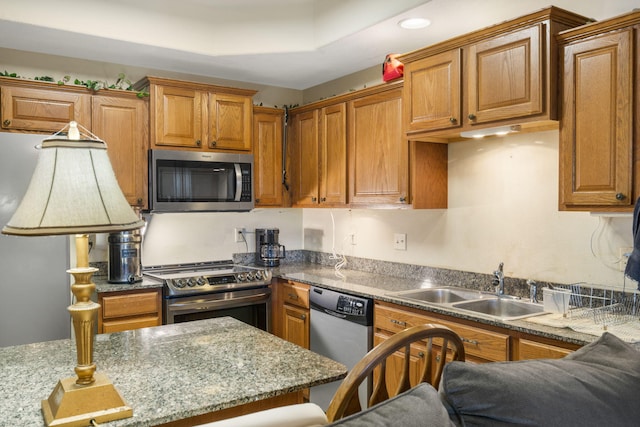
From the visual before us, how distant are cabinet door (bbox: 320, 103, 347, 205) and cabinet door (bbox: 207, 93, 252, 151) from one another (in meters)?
0.60

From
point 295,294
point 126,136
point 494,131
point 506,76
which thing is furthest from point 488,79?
point 126,136

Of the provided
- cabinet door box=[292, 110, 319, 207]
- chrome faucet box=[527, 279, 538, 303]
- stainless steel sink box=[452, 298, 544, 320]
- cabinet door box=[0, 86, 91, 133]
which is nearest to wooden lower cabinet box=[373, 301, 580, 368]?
stainless steel sink box=[452, 298, 544, 320]

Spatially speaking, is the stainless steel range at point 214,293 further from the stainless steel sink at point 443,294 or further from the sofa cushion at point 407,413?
the sofa cushion at point 407,413

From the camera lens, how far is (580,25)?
2.51 metres

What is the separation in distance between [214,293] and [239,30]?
1.88 meters

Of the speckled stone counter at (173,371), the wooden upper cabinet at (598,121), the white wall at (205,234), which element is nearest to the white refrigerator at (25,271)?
the white wall at (205,234)

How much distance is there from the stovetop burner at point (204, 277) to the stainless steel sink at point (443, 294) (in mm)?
1202

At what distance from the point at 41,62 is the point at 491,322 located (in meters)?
3.41

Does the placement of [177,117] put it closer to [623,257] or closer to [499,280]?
[499,280]

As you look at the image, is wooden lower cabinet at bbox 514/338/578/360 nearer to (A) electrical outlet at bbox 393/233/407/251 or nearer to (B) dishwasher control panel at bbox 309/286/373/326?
(B) dishwasher control panel at bbox 309/286/373/326

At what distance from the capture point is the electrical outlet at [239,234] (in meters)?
4.43

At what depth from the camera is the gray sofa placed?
3.84 ft

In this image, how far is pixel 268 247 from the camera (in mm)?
4309

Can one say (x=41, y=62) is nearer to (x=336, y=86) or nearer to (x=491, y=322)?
(x=336, y=86)
